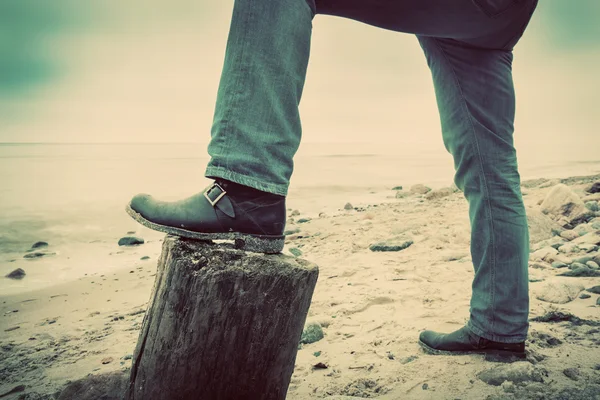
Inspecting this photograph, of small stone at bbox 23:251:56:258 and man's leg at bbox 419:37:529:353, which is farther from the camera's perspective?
small stone at bbox 23:251:56:258

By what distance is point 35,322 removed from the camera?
3.69 metres

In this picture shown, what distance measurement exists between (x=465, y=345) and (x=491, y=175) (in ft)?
2.60

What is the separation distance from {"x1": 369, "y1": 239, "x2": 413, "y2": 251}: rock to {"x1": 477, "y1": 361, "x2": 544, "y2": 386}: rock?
2431 millimetres

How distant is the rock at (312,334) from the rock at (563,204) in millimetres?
3563

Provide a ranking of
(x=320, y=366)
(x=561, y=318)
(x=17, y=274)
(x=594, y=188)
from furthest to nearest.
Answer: (x=594, y=188) → (x=17, y=274) → (x=561, y=318) → (x=320, y=366)

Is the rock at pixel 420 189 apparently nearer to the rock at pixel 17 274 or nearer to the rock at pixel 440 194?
the rock at pixel 440 194

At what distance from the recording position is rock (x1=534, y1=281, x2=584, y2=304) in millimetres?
2494

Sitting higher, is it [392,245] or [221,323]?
[221,323]

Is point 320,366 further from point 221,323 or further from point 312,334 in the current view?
point 221,323

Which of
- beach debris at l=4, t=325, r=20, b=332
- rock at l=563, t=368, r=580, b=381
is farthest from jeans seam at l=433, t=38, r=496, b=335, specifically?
beach debris at l=4, t=325, r=20, b=332

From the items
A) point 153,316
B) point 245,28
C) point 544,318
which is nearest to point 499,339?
point 544,318

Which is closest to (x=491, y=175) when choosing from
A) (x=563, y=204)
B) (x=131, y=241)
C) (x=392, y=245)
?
(x=392, y=245)

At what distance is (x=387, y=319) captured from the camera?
2555mm

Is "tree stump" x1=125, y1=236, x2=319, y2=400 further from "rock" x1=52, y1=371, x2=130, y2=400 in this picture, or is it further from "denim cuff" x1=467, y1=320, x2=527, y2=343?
"denim cuff" x1=467, y1=320, x2=527, y2=343
